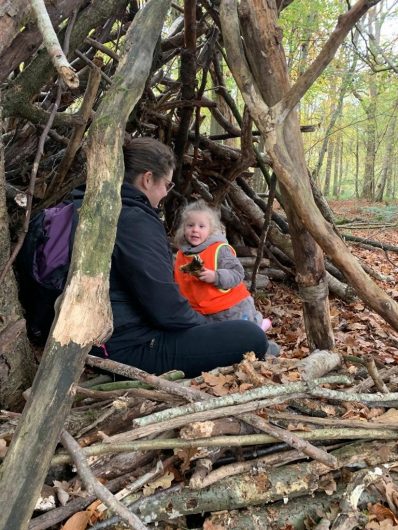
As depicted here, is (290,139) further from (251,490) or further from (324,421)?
(251,490)

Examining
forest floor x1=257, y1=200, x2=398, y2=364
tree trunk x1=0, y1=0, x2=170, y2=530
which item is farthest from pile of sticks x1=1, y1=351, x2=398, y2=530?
forest floor x1=257, y1=200, x2=398, y2=364

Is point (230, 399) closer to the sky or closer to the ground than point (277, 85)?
closer to the ground

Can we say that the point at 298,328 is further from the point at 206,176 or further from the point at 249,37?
the point at 249,37

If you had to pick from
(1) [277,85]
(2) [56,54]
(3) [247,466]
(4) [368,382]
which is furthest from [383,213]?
(2) [56,54]

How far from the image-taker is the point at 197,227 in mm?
3553

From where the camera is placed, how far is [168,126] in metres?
4.30

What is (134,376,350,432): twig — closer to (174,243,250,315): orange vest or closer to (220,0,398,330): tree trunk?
Answer: (220,0,398,330): tree trunk

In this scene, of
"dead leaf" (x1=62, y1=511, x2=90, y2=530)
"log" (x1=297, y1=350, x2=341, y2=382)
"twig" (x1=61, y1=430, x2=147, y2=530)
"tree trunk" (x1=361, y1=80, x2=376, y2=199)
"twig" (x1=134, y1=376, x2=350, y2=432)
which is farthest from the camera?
"tree trunk" (x1=361, y1=80, x2=376, y2=199)

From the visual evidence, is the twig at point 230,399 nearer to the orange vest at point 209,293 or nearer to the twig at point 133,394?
the twig at point 133,394

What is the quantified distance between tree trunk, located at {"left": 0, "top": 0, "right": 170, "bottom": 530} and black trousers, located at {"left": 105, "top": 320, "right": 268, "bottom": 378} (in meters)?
1.20

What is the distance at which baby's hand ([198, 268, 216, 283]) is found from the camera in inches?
131

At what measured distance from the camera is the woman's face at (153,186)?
2.74 meters

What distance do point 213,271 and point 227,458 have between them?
1701 mm

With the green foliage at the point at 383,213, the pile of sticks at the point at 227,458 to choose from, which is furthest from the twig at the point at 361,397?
the green foliage at the point at 383,213
